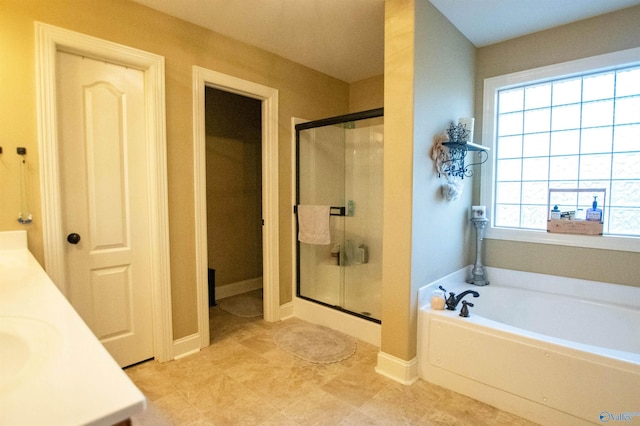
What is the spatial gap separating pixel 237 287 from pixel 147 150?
2.26 metres

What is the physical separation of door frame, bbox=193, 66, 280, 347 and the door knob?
0.73 m

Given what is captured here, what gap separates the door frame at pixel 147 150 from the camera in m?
1.85

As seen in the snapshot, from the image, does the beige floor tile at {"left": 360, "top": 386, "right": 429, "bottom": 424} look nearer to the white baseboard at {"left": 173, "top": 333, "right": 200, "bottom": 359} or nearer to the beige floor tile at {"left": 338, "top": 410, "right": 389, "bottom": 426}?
the beige floor tile at {"left": 338, "top": 410, "right": 389, "bottom": 426}

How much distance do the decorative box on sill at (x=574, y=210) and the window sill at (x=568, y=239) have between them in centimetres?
4

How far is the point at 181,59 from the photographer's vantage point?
2.37 meters

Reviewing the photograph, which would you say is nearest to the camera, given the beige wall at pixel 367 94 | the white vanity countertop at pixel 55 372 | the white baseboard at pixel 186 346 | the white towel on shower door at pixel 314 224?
the white vanity countertop at pixel 55 372

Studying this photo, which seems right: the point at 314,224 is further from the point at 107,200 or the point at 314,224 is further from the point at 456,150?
the point at 107,200

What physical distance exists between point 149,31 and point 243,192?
2.18 m

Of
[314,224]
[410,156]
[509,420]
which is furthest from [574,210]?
[314,224]

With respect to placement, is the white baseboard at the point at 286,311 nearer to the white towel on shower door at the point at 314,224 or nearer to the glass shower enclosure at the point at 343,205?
the glass shower enclosure at the point at 343,205

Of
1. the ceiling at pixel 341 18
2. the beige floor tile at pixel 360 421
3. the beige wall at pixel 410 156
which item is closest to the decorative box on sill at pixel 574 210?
the beige wall at pixel 410 156

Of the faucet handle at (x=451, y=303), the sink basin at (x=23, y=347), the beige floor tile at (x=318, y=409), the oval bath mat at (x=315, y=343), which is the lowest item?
the beige floor tile at (x=318, y=409)

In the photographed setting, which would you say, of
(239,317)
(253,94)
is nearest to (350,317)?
(239,317)

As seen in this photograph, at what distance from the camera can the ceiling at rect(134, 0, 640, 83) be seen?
7.11 feet
